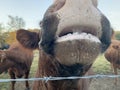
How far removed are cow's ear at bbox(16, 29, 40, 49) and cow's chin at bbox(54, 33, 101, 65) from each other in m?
0.87

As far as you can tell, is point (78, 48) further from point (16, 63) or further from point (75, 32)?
point (16, 63)

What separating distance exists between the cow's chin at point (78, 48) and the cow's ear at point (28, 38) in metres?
0.87

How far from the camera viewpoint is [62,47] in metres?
2.67

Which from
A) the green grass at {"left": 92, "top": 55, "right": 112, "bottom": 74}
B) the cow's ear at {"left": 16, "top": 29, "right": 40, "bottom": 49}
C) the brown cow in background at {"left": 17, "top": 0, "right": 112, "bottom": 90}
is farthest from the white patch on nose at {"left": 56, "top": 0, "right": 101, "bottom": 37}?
the green grass at {"left": 92, "top": 55, "right": 112, "bottom": 74}

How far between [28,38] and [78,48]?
116 cm

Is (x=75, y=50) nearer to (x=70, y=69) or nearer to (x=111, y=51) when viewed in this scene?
(x=70, y=69)

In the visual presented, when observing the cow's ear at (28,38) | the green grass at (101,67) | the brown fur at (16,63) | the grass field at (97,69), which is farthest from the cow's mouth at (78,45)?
the green grass at (101,67)

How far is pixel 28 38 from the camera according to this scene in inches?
142

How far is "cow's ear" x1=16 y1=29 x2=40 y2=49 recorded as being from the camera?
358cm

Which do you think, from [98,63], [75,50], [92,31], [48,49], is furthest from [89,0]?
[98,63]

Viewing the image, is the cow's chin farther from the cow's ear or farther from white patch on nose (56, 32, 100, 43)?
the cow's ear

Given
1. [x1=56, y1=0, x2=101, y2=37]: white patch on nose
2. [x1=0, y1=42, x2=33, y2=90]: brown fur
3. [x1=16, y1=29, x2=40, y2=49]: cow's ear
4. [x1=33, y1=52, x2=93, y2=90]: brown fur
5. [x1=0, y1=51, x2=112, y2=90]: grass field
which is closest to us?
[x1=56, y1=0, x2=101, y2=37]: white patch on nose

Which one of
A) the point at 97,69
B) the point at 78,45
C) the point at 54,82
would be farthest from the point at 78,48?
the point at 97,69

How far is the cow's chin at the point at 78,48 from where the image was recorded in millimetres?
2568
